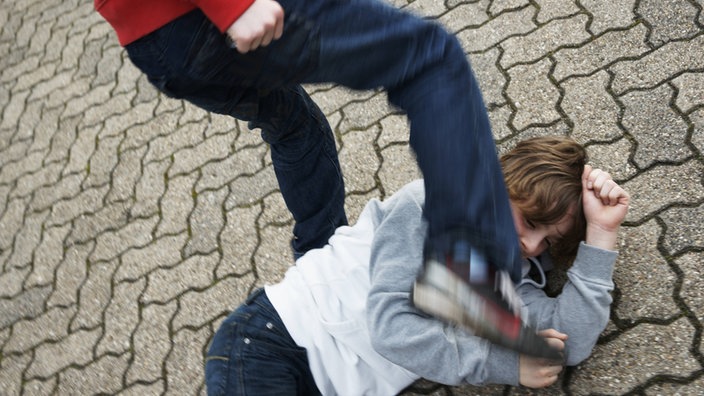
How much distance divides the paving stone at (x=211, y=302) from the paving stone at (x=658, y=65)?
5.19ft

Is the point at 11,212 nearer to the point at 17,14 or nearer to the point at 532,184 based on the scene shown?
the point at 17,14

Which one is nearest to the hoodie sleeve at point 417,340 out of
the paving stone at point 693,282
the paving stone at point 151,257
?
the paving stone at point 693,282

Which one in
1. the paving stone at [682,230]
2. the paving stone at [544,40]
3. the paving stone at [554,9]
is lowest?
the paving stone at [682,230]

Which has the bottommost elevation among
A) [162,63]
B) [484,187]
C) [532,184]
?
[532,184]

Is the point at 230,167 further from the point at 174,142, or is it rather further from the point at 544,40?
the point at 544,40

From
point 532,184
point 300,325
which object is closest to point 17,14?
point 300,325

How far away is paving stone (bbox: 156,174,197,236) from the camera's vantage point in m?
3.05

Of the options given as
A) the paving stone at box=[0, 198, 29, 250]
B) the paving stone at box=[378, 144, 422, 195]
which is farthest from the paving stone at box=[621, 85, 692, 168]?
the paving stone at box=[0, 198, 29, 250]

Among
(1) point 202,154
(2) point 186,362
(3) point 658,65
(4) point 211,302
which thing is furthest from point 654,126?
(1) point 202,154

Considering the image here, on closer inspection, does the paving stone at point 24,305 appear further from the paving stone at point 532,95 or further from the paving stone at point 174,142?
the paving stone at point 532,95

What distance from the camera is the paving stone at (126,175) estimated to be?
335 centimetres

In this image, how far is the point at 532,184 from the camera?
190 cm

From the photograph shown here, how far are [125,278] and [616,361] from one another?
6.46 ft

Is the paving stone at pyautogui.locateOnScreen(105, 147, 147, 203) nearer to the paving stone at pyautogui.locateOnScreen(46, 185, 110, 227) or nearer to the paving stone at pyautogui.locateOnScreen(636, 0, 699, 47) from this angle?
the paving stone at pyautogui.locateOnScreen(46, 185, 110, 227)
